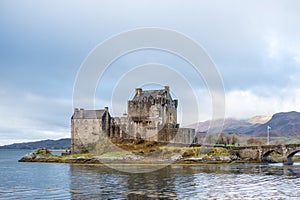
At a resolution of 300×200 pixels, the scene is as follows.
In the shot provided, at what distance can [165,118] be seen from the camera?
6197cm

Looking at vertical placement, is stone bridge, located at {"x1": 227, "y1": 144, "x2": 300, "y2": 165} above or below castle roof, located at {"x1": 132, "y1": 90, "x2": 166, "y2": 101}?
below

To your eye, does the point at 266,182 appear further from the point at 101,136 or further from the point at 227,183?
the point at 101,136

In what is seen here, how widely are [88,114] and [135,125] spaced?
749 cm

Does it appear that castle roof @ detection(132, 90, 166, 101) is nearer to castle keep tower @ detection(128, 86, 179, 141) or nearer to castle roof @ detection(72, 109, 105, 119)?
castle keep tower @ detection(128, 86, 179, 141)

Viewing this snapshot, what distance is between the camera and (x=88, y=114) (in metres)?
59.1

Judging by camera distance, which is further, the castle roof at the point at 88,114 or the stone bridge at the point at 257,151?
the castle roof at the point at 88,114

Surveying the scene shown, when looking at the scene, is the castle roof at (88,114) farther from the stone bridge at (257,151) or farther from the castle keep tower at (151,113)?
the stone bridge at (257,151)

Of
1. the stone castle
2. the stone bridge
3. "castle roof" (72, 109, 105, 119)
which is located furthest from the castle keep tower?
the stone bridge

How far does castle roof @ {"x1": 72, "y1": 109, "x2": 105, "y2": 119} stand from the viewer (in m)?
58.5

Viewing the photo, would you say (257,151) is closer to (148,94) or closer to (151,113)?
(151,113)

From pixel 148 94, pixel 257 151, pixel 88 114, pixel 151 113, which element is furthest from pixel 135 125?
pixel 257 151

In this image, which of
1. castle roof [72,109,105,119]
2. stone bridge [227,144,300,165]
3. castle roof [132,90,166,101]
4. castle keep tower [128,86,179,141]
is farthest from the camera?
castle roof [132,90,166,101]

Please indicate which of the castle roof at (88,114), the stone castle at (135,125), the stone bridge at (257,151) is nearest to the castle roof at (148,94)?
the stone castle at (135,125)

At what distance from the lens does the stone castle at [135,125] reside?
57906mm
